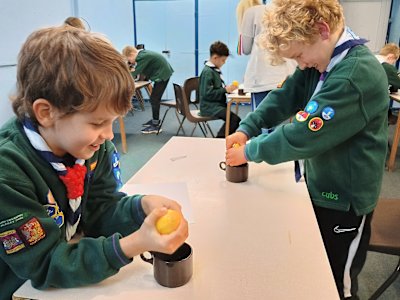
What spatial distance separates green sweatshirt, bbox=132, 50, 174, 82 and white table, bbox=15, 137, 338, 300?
4.24 m

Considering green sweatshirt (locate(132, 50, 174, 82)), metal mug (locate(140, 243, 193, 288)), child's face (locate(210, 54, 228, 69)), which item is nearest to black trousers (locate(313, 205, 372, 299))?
metal mug (locate(140, 243, 193, 288))

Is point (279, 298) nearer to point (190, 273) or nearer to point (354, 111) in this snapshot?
point (190, 273)

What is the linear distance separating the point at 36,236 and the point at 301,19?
3.18 ft

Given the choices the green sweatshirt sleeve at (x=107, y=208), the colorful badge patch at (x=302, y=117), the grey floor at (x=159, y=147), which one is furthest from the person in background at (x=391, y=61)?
the green sweatshirt sleeve at (x=107, y=208)

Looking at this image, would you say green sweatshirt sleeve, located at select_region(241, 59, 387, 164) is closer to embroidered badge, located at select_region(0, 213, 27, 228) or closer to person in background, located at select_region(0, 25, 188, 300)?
person in background, located at select_region(0, 25, 188, 300)

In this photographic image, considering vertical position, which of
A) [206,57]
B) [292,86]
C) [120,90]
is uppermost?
[120,90]

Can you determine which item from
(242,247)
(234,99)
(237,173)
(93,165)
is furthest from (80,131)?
(234,99)

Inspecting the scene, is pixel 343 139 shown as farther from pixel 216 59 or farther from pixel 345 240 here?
pixel 216 59

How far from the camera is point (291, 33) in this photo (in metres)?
1.20

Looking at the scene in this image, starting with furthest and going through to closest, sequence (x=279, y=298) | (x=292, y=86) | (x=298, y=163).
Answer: (x=292, y=86)
(x=298, y=163)
(x=279, y=298)

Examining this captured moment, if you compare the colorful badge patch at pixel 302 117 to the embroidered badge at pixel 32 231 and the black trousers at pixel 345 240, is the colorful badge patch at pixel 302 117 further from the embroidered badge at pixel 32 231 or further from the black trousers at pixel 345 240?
the embroidered badge at pixel 32 231

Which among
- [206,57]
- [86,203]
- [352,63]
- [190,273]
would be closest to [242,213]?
[190,273]

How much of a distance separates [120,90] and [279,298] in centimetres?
54

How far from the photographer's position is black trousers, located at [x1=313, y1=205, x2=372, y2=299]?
52.1 inches
